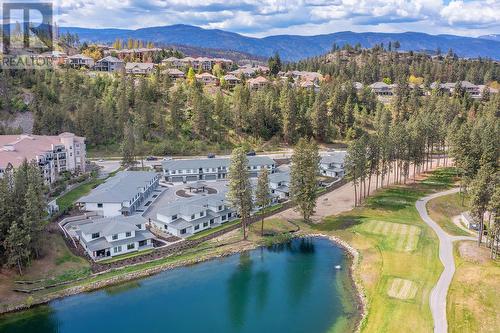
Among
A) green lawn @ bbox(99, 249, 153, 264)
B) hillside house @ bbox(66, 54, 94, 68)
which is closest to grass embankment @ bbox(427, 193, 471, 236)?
green lawn @ bbox(99, 249, 153, 264)

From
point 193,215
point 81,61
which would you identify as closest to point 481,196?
point 193,215

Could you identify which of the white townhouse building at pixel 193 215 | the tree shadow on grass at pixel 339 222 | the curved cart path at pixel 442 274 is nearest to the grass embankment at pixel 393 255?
the tree shadow on grass at pixel 339 222

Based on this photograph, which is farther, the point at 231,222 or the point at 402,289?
the point at 231,222

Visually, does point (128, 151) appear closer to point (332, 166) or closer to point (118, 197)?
point (118, 197)

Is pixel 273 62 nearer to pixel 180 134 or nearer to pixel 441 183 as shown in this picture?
pixel 180 134

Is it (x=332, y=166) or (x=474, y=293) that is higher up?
(x=332, y=166)

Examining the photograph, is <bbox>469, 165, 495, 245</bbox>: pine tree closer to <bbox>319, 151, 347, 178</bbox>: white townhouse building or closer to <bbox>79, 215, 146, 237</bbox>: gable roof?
<bbox>319, 151, 347, 178</bbox>: white townhouse building
